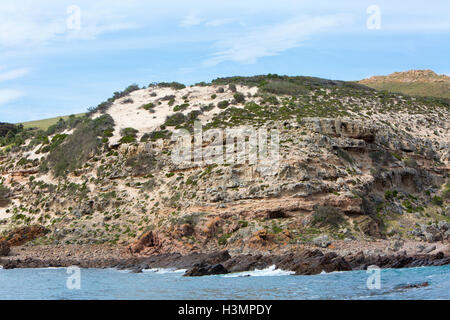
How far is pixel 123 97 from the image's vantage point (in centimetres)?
6981

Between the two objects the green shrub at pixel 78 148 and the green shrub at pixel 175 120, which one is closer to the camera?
the green shrub at pixel 78 148

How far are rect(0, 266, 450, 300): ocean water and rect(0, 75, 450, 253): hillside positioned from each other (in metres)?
7.53

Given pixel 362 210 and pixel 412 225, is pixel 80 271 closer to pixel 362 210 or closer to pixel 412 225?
pixel 362 210

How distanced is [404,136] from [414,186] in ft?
27.7

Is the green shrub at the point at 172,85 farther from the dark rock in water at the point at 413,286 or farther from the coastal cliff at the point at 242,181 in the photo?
the dark rock in water at the point at 413,286

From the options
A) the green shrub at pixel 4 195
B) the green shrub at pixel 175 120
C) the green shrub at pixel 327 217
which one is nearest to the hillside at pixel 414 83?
the green shrub at pixel 175 120

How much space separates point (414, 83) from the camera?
378ft

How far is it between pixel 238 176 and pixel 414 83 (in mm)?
88655

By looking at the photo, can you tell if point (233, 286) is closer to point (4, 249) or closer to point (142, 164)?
point (4, 249)

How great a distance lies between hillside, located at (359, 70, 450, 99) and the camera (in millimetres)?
103312

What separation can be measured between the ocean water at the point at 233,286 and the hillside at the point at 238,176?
7530mm

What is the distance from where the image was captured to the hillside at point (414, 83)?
4067 inches

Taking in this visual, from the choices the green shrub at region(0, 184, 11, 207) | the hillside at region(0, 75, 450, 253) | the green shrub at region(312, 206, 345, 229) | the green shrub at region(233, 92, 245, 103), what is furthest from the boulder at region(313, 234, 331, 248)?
the green shrub at region(0, 184, 11, 207)

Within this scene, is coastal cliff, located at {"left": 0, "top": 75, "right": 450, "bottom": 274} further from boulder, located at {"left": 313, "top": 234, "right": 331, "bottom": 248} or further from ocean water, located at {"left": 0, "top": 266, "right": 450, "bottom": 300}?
ocean water, located at {"left": 0, "top": 266, "right": 450, "bottom": 300}
